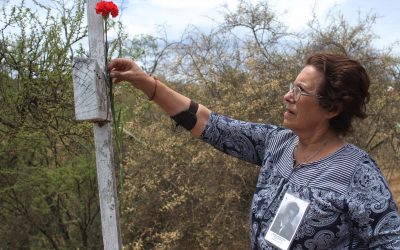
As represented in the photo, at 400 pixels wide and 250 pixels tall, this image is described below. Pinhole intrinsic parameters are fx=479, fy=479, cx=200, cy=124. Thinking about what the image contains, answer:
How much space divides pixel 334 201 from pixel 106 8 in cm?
96

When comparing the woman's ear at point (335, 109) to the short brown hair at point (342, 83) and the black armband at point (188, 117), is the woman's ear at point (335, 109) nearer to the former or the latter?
the short brown hair at point (342, 83)

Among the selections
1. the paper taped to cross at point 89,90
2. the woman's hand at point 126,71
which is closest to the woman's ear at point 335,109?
the woman's hand at point 126,71

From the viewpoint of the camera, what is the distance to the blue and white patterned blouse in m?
1.40

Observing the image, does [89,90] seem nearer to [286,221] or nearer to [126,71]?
[126,71]

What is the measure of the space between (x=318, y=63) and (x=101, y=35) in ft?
2.45

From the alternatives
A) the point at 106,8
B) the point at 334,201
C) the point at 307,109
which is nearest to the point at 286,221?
the point at 334,201

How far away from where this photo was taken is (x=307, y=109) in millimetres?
1574

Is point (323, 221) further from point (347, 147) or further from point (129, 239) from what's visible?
point (129, 239)

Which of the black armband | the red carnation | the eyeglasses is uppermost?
the red carnation

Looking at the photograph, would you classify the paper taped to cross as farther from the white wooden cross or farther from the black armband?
the black armband

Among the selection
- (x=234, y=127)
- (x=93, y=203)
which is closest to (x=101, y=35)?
(x=234, y=127)

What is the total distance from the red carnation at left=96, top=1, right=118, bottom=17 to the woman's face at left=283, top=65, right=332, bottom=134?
65cm

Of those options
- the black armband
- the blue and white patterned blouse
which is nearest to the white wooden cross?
the black armband

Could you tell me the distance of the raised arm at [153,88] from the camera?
5.56 ft
